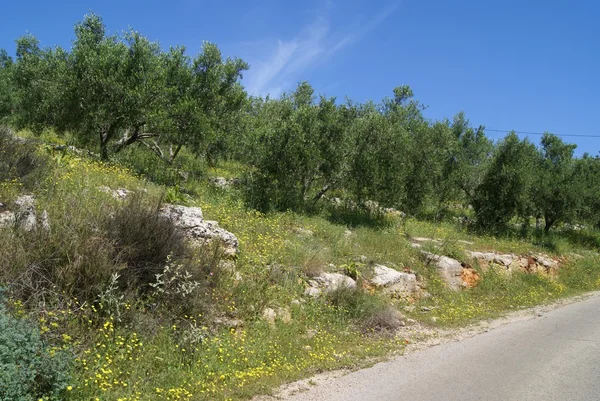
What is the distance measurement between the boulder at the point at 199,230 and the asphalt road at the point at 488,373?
3690 millimetres

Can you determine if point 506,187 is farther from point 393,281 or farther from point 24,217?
point 24,217

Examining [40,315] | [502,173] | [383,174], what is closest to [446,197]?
[502,173]

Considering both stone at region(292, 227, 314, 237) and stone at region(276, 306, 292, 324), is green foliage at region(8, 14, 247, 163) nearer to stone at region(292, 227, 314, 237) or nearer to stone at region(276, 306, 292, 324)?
stone at region(292, 227, 314, 237)

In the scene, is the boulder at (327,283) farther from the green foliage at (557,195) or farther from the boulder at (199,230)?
the green foliage at (557,195)

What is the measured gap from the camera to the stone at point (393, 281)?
10688 millimetres

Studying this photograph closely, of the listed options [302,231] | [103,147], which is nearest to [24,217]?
[302,231]

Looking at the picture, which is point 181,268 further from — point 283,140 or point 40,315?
point 283,140

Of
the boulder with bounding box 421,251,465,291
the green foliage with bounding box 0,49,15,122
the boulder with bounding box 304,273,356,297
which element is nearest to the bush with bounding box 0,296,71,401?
the boulder with bounding box 304,273,356,297

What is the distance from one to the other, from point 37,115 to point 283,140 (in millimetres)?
9288

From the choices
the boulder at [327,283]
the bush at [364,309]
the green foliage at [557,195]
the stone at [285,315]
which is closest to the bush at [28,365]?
the stone at [285,315]

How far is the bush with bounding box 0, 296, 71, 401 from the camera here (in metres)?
3.81

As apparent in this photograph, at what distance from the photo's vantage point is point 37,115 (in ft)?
50.9

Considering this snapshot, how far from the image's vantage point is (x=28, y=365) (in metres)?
4.10

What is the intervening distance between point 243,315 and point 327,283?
278cm
